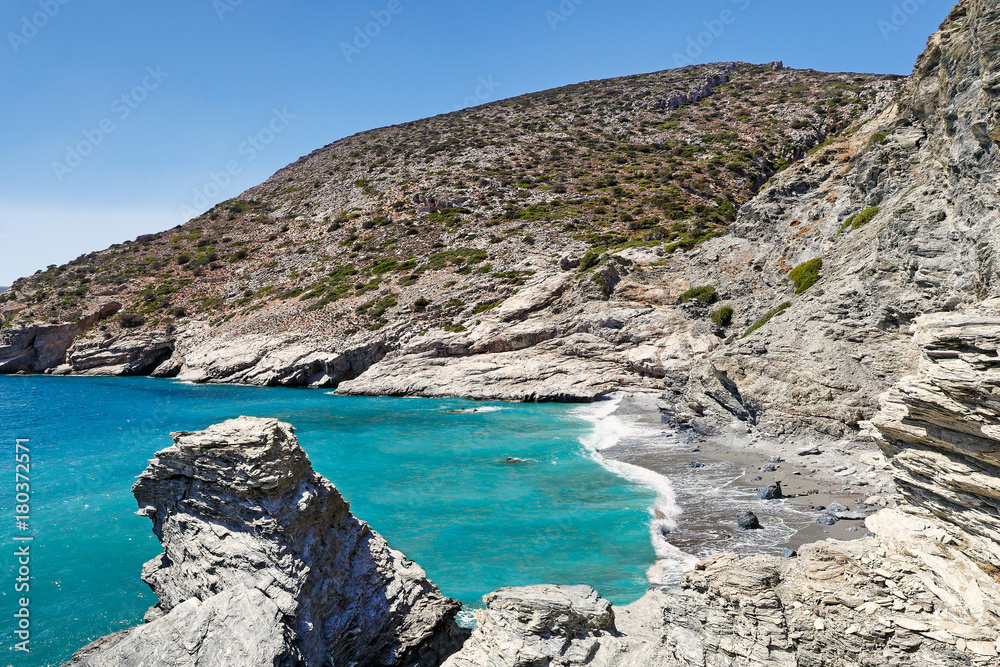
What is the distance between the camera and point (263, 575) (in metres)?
8.77

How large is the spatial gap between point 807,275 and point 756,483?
14.4 metres

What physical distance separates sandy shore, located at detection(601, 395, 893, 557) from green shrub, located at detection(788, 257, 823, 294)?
8.14 meters

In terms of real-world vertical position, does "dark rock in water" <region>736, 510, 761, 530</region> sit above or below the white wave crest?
above

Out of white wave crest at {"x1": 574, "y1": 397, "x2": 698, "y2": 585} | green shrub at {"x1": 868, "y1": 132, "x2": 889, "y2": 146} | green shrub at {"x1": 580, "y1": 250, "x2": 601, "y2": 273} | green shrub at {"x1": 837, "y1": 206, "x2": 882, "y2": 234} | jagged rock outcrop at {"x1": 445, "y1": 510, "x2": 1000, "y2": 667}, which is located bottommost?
white wave crest at {"x1": 574, "y1": 397, "x2": 698, "y2": 585}

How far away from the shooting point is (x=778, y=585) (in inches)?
321

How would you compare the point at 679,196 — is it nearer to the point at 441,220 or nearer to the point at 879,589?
the point at 441,220

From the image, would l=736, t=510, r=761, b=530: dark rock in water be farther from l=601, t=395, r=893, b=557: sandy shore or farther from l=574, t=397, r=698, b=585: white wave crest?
l=574, t=397, r=698, b=585: white wave crest

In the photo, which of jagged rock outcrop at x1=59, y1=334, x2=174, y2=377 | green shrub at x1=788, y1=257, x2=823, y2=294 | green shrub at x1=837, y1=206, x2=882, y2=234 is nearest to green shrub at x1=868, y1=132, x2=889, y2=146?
green shrub at x1=837, y1=206, x2=882, y2=234

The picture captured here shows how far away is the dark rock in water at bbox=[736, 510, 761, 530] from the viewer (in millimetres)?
15768

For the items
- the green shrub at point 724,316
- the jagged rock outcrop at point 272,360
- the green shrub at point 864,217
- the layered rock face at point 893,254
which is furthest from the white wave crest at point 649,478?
the jagged rock outcrop at point 272,360

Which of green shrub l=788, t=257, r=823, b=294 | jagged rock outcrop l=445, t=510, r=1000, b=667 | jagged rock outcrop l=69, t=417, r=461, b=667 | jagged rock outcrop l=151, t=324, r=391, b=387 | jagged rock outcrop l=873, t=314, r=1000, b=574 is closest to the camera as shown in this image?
jagged rock outcrop l=445, t=510, r=1000, b=667

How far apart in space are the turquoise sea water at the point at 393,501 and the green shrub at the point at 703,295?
1336cm

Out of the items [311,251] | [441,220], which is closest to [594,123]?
[441,220]

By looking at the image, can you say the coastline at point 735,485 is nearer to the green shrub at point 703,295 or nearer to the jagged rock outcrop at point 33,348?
the green shrub at point 703,295
